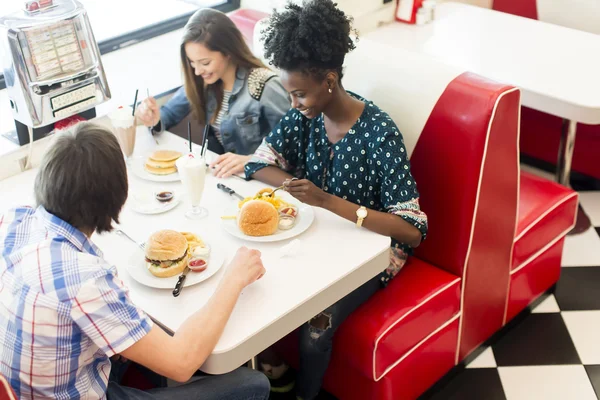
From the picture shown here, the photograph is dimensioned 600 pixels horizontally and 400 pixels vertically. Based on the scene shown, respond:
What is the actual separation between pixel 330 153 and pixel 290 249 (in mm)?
396

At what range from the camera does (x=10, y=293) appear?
127cm

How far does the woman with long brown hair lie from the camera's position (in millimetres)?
2219

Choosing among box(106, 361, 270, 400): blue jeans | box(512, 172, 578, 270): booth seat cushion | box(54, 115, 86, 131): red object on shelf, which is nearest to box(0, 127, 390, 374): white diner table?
box(106, 361, 270, 400): blue jeans

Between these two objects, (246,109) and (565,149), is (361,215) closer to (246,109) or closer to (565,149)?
(246,109)

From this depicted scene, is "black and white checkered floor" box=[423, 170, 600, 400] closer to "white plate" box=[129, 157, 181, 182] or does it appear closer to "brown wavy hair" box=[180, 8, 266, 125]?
"white plate" box=[129, 157, 181, 182]

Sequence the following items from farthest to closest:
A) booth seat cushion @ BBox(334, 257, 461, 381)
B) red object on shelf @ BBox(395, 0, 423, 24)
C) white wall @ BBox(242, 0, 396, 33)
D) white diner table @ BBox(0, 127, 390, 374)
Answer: red object on shelf @ BBox(395, 0, 423, 24) → white wall @ BBox(242, 0, 396, 33) → booth seat cushion @ BBox(334, 257, 461, 381) → white diner table @ BBox(0, 127, 390, 374)

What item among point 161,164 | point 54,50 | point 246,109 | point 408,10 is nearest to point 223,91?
point 246,109

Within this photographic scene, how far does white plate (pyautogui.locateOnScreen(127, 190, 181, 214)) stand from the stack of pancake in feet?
0.32

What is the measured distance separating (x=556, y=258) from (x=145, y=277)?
152 cm

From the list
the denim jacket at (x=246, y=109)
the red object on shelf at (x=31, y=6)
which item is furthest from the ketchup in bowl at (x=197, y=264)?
the red object on shelf at (x=31, y=6)

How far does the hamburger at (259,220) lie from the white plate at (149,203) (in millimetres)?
245

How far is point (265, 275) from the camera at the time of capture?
63.1 inches

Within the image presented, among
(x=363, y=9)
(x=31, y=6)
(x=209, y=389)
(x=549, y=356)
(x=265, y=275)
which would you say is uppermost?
(x=31, y=6)

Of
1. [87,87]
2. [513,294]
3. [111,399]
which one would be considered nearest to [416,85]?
[513,294]
